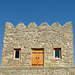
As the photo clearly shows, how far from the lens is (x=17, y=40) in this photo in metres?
16.5

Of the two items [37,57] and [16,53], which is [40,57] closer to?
[37,57]

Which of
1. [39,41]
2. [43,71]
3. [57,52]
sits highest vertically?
[39,41]

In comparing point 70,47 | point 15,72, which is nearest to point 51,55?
point 70,47

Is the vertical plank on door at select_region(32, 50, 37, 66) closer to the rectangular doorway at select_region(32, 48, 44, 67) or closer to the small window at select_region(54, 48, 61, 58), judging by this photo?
the rectangular doorway at select_region(32, 48, 44, 67)

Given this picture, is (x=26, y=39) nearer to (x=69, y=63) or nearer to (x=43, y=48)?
(x=43, y=48)

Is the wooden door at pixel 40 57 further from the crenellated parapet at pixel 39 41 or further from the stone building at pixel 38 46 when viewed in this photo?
the crenellated parapet at pixel 39 41

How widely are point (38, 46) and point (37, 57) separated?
41.5 inches

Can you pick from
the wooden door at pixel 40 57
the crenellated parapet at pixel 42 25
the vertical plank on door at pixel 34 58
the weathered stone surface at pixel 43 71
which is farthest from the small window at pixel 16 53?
the weathered stone surface at pixel 43 71

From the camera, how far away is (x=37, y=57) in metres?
16.2

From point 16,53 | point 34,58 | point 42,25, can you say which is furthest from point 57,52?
point 16,53

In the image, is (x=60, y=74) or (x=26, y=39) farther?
(x=26, y=39)

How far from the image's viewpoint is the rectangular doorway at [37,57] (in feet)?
52.7

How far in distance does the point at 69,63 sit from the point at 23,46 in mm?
4607

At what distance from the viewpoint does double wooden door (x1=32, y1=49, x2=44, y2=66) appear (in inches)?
632
